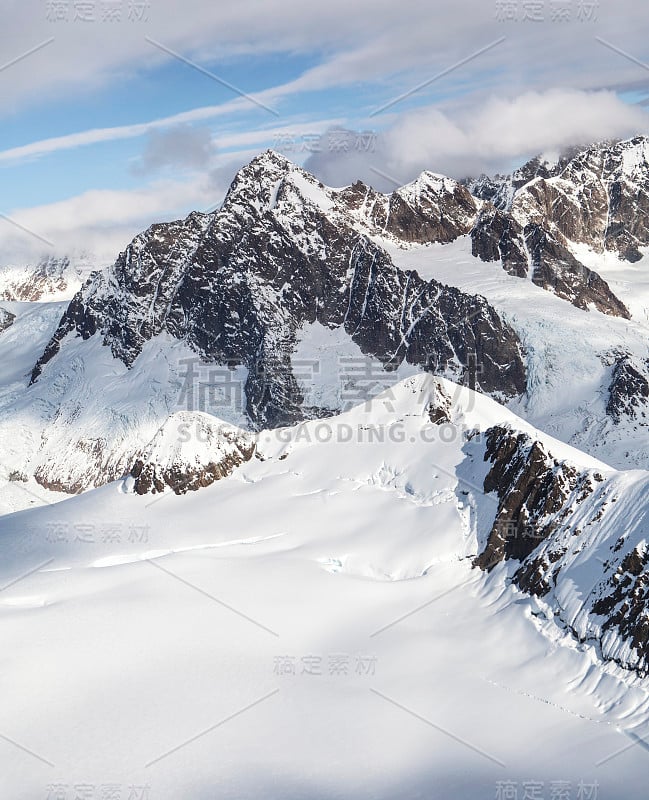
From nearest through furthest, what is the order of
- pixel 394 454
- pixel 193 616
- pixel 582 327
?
pixel 193 616 → pixel 394 454 → pixel 582 327

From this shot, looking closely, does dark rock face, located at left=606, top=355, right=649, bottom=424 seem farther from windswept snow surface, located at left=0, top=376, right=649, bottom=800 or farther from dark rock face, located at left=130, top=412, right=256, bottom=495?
dark rock face, located at left=130, top=412, right=256, bottom=495

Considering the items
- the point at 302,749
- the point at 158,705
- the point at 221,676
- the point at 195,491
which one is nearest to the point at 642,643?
the point at 302,749

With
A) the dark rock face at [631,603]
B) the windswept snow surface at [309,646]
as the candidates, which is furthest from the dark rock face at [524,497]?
the dark rock face at [631,603]

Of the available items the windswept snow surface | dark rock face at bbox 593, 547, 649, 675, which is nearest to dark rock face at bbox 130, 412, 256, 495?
the windswept snow surface

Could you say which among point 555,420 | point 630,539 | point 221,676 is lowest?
point 555,420

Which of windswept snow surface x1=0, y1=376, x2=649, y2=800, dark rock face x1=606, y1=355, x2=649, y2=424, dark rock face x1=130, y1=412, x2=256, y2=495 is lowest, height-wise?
dark rock face x1=606, y1=355, x2=649, y2=424

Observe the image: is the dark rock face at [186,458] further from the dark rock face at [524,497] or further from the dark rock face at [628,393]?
the dark rock face at [628,393]

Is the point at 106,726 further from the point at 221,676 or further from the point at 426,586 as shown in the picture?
the point at 426,586
